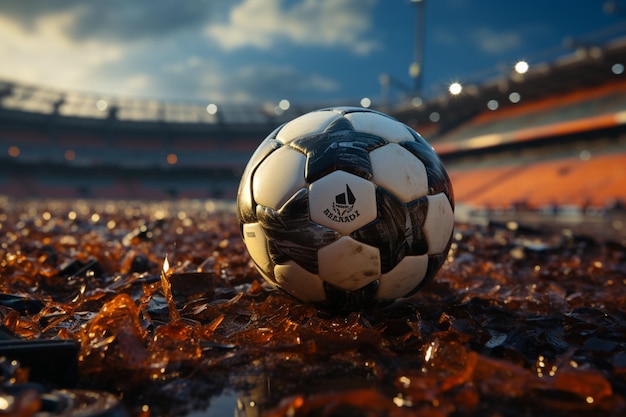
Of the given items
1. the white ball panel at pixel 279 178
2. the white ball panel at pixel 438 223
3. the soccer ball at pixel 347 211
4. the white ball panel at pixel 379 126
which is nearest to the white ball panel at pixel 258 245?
the soccer ball at pixel 347 211

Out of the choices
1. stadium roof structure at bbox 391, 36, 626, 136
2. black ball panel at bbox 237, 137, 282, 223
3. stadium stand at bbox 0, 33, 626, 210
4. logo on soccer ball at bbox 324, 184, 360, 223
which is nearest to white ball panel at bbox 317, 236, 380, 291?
logo on soccer ball at bbox 324, 184, 360, 223

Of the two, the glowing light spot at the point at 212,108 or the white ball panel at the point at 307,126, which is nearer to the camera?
the white ball panel at the point at 307,126

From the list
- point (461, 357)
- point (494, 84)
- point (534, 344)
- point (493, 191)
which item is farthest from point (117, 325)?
point (494, 84)

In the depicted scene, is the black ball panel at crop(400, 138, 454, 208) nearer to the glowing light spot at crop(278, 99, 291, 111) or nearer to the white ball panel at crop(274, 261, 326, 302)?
the white ball panel at crop(274, 261, 326, 302)

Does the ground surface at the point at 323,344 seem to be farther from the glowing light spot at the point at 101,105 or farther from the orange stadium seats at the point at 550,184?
the glowing light spot at the point at 101,105

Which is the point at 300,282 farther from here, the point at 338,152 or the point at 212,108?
the point at 212,108

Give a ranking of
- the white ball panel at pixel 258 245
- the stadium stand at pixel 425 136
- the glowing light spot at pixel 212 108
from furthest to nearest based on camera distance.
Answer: the glowing light spot at pixel 212 108 → the stadium stand at pixel 425 136 → the white ball panel at pixel 258 245

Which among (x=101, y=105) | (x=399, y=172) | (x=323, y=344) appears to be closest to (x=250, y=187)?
(x=399, y=172)
